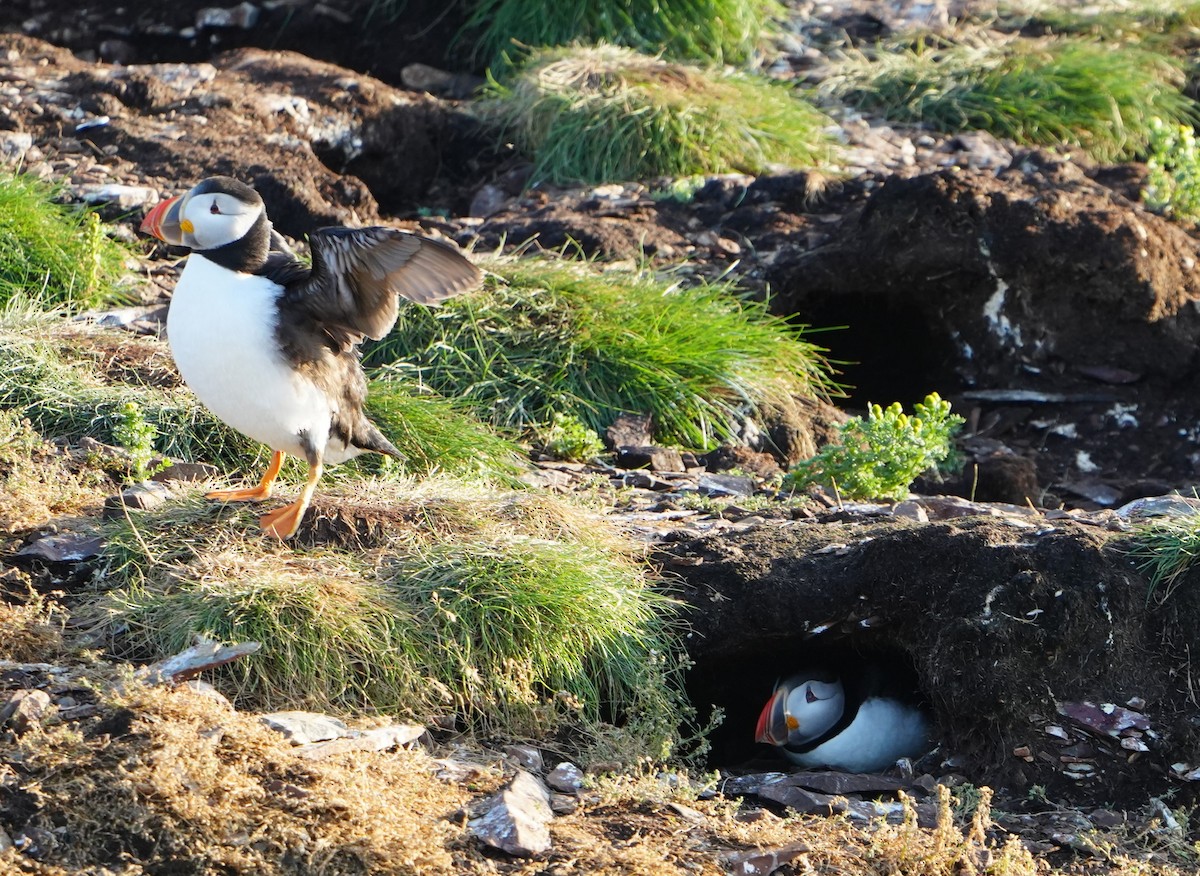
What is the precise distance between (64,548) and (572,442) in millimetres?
1893

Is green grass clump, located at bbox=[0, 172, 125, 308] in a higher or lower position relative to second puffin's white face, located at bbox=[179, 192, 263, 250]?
lower

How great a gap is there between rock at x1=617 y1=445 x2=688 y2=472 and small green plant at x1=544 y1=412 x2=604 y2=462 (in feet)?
0.29

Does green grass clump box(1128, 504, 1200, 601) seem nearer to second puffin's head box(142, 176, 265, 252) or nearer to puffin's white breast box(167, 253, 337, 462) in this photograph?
puffin's white breast box(167, 253, 337, 462)

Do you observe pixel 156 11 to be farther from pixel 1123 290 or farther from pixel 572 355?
pixel 1123 290

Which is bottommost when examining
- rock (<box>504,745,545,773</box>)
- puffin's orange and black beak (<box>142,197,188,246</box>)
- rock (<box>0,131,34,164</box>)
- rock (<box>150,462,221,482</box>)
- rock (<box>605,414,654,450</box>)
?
rock (<box>504,745,545,773</box>)

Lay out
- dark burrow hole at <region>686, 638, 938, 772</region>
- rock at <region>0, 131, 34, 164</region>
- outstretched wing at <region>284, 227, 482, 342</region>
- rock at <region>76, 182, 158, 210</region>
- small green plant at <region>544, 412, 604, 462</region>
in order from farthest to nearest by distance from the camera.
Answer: rock at <region>0, 131, 34, 164</region>
rock at <region>76, 182, 158, 210</region>
small green plant at <region>544, 412, 604, 462</region>
dark burrow hole at <region>686, 638, 938, 772</region>
outstretched wing at <region>284, 227, 482, 342</region>

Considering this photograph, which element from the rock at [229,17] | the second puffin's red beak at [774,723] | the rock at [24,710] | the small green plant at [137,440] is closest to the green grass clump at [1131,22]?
the rock at [229,17]

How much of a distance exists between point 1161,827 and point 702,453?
2392 mm

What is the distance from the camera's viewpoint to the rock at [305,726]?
10.9 ft

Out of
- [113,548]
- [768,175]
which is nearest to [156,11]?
[768,175]

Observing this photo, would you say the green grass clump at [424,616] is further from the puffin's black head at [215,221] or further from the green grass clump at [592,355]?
the green grass clump at [592,355]

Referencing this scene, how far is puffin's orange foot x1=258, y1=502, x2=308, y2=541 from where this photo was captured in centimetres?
399

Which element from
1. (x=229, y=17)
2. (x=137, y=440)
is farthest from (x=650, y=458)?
(x=229, y=17)

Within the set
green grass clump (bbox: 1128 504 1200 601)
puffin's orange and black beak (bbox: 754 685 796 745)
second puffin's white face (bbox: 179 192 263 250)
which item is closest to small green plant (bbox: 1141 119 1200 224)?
green grass clump (bbox: 1128 504 1200 601)
